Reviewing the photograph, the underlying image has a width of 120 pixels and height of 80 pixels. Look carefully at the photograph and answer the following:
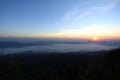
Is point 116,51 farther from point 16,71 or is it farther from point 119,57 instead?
point 16,71

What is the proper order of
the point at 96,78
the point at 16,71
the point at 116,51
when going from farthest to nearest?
the point at 116,51 < the point at 16,71 < the point at 96,78

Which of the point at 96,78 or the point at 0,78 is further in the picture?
the point at 0,78

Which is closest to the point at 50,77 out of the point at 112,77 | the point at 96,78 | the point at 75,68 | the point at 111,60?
the point at 75,68

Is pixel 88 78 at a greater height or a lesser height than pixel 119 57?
lesser

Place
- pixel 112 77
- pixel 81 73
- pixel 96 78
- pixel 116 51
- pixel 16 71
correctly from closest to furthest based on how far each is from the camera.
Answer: pixel 112 77 < pixel 96 78 < pixel 16 71 < pixel 81 73 < pixel 116 51

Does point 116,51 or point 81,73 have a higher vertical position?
point 116,51

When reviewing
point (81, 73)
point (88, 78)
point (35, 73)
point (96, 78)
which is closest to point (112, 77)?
point (96, 78)

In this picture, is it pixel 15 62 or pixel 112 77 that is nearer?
pixel 112 77

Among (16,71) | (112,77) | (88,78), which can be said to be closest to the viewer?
(112,77)

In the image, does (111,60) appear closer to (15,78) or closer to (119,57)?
(119,57)
